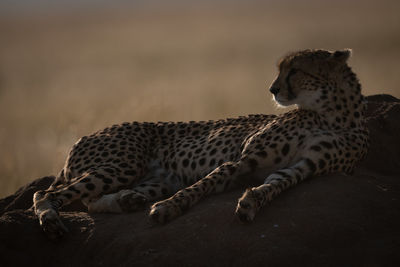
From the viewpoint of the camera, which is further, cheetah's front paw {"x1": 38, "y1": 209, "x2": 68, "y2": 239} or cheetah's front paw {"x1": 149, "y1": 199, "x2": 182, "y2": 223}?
cheetah's front paw {"x1": 38, "y1": 209, "x2": 68, "y2": 239}

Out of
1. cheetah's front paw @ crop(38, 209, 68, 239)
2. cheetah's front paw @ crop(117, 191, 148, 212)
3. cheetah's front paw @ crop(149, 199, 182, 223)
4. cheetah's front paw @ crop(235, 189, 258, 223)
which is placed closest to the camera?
cheetah's front paw @ crop(235, 189, 258, 223)

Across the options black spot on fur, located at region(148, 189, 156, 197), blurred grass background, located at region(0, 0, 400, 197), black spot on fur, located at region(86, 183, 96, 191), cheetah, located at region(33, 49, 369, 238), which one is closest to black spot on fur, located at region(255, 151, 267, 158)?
cheetah, located at region(33, 49, 369, 238)

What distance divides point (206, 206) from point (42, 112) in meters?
7.76

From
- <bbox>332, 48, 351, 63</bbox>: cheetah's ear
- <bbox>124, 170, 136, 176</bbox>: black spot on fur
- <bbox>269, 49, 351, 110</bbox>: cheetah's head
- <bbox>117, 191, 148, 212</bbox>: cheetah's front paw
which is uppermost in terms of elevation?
<bbox>332, 48, 351, 63</bbox>: cheetah's ear

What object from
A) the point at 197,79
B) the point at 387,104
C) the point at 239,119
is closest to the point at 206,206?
the point at 239,119

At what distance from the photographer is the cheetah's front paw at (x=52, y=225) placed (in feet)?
13.8

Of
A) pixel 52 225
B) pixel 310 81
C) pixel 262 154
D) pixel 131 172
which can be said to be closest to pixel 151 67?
pixel 131 172

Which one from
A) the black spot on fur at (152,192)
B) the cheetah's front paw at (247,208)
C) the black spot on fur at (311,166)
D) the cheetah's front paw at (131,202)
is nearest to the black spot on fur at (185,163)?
the black spot on fur at (152,192)

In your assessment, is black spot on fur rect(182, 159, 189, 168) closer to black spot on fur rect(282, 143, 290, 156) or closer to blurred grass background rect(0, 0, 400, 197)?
black spot on fur rect(282, 143, 290, 156)

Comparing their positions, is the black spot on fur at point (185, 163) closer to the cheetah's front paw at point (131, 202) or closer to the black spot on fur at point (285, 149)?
the cheetah's front paw at point (131, 202)

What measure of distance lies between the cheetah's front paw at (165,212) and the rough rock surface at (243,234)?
2.6 inches

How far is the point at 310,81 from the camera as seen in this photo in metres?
4.81

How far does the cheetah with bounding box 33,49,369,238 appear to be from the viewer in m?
4.34

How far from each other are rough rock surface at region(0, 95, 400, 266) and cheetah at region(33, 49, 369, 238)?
0.38 feet
